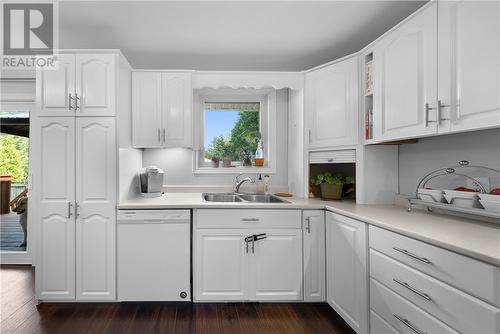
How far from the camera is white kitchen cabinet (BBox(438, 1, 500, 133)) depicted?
1231mm

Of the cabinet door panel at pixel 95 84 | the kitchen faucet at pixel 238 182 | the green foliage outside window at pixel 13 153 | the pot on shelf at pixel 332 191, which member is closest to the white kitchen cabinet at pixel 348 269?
the pot on shelf at pixel 332 191

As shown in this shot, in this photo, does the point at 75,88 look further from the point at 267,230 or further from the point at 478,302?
the point at 478,302

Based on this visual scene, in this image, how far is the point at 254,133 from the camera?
3.20 m

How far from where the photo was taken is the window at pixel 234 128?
10.3ft

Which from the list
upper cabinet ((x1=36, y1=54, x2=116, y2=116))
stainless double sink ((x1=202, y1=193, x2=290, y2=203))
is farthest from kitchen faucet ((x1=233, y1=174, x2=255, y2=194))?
upper cabinet ((x1=36, y1=54, x2=116, y2=116))

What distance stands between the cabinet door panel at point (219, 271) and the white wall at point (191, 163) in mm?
967

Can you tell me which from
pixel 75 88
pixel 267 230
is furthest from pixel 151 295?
pixel 75 88

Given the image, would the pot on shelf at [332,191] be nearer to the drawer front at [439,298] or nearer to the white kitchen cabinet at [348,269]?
the white kitchen cabinet at [348,269]

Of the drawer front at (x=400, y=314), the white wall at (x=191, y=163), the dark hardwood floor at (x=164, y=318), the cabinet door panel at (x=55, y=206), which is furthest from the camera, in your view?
the white wall at (x=191, y=163)

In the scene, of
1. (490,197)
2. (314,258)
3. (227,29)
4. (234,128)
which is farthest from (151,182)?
(490,197)

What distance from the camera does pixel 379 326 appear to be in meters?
1.58

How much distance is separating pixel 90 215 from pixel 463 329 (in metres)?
2.51

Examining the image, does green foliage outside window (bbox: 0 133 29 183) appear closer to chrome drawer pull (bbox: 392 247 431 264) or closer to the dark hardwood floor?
the dark hardwood floor

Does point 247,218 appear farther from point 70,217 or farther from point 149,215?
point 70,217
